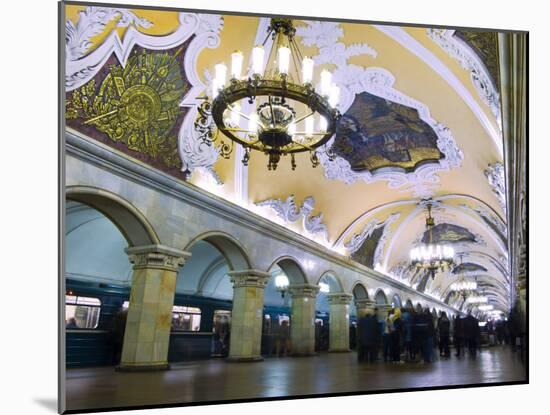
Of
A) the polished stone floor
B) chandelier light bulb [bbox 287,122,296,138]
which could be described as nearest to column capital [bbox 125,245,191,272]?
the polished stone floor

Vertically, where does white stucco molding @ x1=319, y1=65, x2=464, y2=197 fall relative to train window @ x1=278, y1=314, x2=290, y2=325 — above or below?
above

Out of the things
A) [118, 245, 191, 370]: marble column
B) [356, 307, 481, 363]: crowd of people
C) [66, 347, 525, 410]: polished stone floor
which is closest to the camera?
[66, 347, 525, 410]: polished stone floor

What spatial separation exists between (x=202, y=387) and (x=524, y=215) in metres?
4.87

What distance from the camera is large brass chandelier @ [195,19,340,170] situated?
470cm

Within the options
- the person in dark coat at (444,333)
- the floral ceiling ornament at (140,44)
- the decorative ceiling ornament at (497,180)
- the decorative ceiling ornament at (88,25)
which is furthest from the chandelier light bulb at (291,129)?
the person in dark coat at (444,333)

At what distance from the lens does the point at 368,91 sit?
6.28 meters

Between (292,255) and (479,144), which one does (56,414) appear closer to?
(292,255)

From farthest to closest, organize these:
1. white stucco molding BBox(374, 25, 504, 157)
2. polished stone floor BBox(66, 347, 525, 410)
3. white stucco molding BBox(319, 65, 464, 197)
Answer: white stucco molding BBox(319, 65, 464, 197), white stucco molding BBox(374, 25, 504, 157), polished stone floor BBox(66, 347, 525, 410)

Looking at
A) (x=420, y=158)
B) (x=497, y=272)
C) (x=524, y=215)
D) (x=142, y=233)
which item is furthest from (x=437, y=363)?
(x=142, y=233)

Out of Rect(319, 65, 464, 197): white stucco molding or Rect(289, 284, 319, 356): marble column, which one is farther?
Rect(289, 284, 319, 356): marble column

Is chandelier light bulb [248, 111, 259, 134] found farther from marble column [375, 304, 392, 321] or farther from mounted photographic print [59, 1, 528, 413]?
marble column [375, 304, 392, 321]

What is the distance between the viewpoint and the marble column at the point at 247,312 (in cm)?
652

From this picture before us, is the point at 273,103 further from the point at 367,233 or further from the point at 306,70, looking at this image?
the point at 367,233

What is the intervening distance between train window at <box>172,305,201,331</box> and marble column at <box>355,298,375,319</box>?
2.33m
